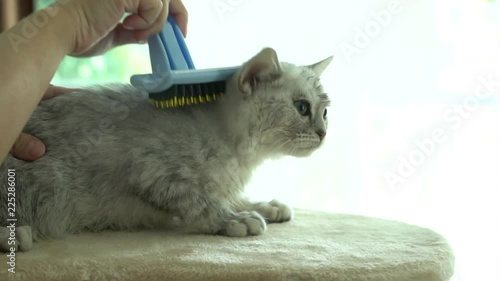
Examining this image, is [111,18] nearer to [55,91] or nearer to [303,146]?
[55,91]

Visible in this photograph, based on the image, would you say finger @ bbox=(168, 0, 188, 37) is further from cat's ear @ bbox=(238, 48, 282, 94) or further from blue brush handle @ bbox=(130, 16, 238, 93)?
cat's ear @ bbox=(238, 48, 282, 94)

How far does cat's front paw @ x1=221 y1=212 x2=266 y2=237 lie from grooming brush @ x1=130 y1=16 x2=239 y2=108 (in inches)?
10.7

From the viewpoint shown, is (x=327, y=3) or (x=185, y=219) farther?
(x=327, y=3)

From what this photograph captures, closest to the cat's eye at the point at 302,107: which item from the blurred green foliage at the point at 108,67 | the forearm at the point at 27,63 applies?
the forearm at the point at 27,63

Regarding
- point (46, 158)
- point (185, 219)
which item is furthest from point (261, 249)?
point (46, 158)

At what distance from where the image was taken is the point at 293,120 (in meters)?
1.22

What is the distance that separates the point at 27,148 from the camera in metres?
1.09

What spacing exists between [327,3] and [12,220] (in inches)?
43.1

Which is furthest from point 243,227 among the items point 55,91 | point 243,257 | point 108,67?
point 108,67

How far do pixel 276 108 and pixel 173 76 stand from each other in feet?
0.81

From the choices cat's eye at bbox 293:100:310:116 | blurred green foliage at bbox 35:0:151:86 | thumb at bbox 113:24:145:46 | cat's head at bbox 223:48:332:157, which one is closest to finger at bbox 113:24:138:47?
thumb at bbox 113:24:145:46

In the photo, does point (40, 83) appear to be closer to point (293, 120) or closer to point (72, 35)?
point (72, 35)

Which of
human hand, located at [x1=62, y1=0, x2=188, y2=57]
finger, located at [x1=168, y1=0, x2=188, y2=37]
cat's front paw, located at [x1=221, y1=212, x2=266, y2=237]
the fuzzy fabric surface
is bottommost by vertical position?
the fuzzy fabric surface

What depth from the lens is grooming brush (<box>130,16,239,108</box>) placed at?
3.61ft
